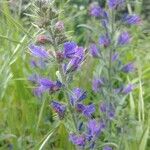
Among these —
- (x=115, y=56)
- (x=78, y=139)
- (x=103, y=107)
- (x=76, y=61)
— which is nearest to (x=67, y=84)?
(x=76, y=61)

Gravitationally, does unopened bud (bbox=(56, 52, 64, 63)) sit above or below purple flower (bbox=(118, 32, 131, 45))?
above

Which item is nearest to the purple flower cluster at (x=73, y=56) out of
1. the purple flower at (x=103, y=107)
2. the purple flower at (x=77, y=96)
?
the purple flower at (x=77, y=96)

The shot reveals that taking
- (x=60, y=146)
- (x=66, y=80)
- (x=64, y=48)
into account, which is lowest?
(x=60, y=146)

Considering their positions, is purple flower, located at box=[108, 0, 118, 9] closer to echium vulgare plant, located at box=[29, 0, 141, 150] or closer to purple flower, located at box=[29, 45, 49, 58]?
echium vulgare plant, located at box=[29, 0, 141, 150]

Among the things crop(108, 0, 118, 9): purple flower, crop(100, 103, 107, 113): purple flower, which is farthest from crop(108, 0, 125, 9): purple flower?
crop(100, 103, 107, 113): purple flower

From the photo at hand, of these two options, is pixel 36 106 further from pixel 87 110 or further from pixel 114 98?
pixel 87 110

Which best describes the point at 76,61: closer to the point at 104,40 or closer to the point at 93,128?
the point at 93,128

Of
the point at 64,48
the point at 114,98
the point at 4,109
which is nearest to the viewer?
the point at 64,48

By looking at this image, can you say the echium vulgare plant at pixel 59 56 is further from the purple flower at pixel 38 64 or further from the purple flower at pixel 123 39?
the purple flower at pixel 38 64

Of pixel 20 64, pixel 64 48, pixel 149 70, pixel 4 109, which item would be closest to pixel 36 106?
pixel 4 109
